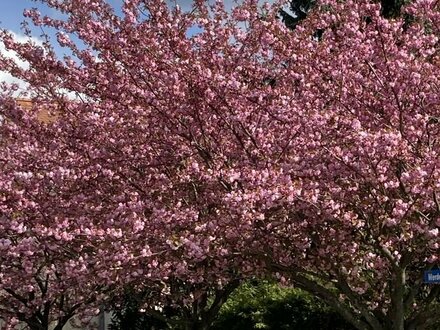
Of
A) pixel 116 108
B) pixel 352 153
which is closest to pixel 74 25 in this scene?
pixel 116 108

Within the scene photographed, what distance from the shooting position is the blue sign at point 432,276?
550 centimetres

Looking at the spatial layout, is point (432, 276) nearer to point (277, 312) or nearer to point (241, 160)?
point (241, 160)

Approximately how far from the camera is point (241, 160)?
240 inches

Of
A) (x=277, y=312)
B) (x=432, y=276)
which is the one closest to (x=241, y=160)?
(x=432, y=276)

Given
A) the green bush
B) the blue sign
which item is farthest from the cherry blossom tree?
the green bush

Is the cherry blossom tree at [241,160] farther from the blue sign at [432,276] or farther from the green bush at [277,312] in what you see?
the green bush at [277,312]

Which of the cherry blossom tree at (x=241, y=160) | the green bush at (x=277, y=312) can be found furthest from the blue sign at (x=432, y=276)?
the green bush at (x=277, y=312)

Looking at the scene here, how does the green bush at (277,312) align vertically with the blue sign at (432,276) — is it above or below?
above

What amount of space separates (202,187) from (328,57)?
1.93 m

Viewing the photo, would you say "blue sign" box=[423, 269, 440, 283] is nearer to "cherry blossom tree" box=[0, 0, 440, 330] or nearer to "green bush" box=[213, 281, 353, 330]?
"cherry blossom tree" box=[0, 0, 440, 330]

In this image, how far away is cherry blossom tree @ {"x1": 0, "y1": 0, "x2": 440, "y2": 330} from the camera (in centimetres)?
529

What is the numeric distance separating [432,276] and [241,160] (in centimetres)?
215

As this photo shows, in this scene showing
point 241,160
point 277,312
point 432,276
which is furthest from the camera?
point 277,312

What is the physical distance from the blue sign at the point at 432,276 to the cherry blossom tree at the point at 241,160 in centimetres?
10
